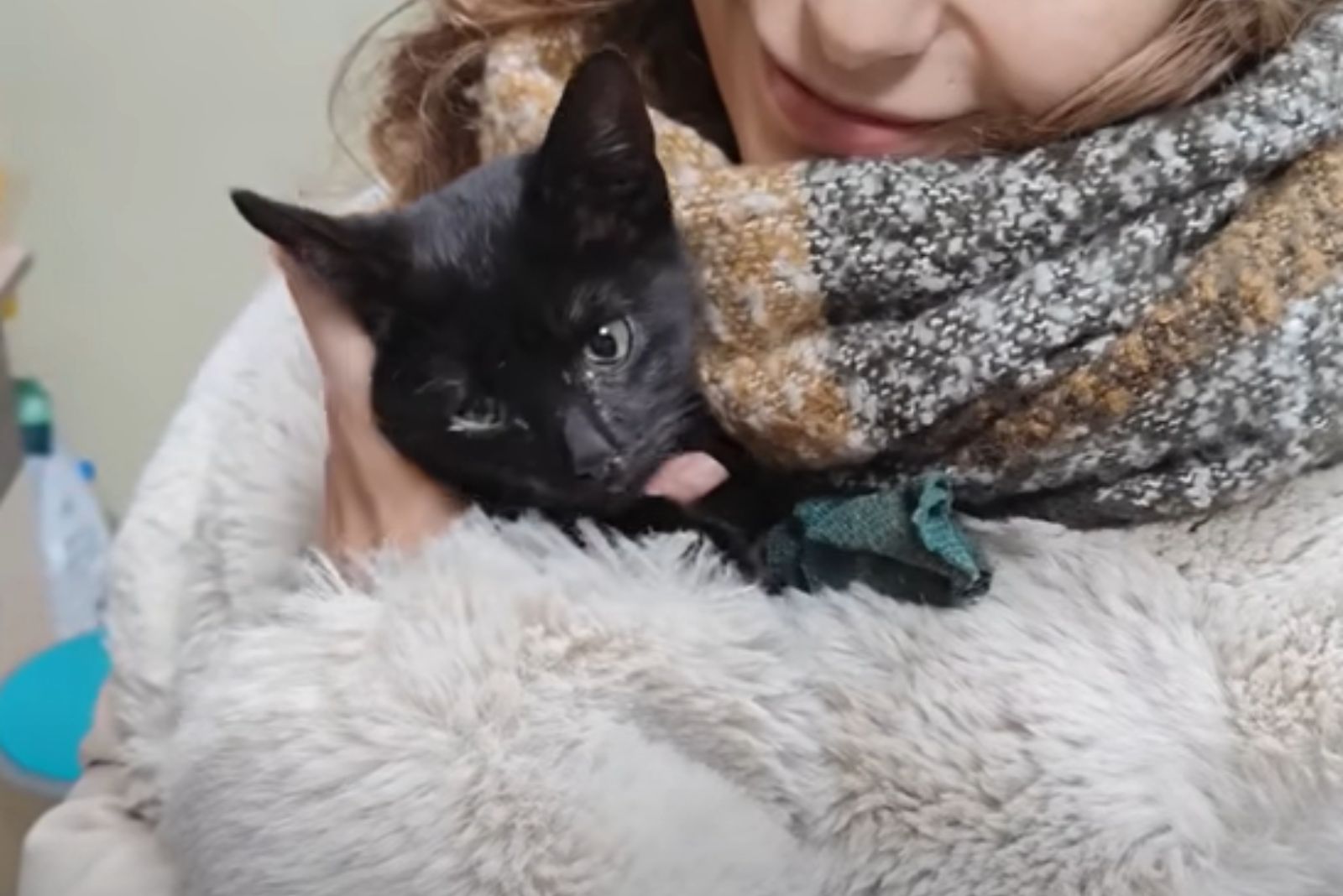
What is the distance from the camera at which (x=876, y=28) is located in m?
0.75

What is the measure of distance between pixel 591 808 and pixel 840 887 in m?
0.11

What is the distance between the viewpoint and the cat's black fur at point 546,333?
813 millimetres

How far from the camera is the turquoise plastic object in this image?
1.52 metres

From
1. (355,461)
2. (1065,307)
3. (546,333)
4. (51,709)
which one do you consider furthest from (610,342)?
(51,709)

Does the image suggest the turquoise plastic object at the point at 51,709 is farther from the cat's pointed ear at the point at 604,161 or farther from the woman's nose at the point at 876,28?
the woman's nose at the point at 876,28

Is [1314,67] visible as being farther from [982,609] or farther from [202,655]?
[202,655]

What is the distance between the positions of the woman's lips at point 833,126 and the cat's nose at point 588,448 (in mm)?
186

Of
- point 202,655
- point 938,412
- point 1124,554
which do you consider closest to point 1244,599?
point 1124,554

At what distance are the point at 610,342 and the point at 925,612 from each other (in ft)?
0.79

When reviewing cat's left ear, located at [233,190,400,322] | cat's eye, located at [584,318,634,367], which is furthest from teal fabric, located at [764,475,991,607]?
cat's left ear, located at [233,190,400,322]

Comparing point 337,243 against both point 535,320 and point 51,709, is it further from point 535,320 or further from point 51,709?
point 51,709

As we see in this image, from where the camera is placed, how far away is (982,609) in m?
0.70

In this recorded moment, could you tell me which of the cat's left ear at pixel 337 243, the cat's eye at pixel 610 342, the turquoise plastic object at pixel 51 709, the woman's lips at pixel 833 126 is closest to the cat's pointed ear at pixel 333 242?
the cat's left ear at pixel 337 243

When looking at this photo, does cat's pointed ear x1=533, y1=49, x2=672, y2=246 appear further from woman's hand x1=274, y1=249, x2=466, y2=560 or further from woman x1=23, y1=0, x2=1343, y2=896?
woman's hand x1=274, y1=249, x2=466, y2=560
